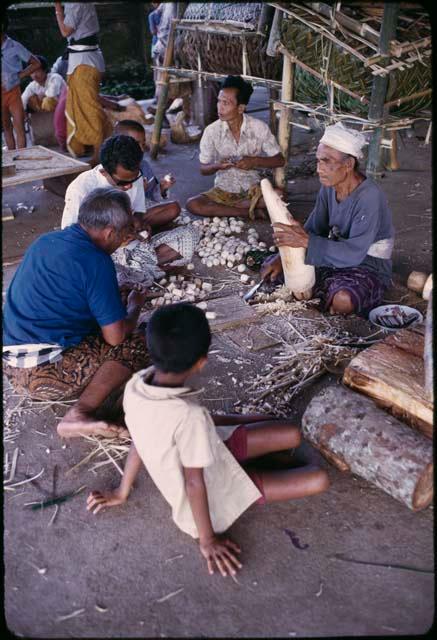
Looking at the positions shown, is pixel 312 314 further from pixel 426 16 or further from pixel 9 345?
pixel 426 16

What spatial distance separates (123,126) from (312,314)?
189 cm

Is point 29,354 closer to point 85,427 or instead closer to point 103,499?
point 85,427

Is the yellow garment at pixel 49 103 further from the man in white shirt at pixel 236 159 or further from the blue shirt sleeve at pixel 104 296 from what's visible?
the blue shirt sleeve at pixel 104 296

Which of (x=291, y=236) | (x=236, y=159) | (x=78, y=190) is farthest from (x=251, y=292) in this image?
(x=236, y=159)

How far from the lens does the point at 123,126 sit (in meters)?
4.08

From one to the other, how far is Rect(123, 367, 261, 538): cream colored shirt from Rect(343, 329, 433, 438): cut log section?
2.39ft

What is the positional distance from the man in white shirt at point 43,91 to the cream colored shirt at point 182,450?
19.8 ft

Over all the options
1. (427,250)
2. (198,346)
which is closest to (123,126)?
(427,250)

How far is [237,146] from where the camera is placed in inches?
186

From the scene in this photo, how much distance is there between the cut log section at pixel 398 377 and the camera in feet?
7.57

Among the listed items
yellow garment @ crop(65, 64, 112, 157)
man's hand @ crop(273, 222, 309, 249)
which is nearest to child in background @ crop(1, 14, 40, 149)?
yellow garment @ crop(65, 64, 112, 157)

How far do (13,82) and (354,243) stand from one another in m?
4.72

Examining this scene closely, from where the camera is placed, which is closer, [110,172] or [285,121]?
[110,172]

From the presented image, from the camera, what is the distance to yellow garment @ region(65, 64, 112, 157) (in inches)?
240
